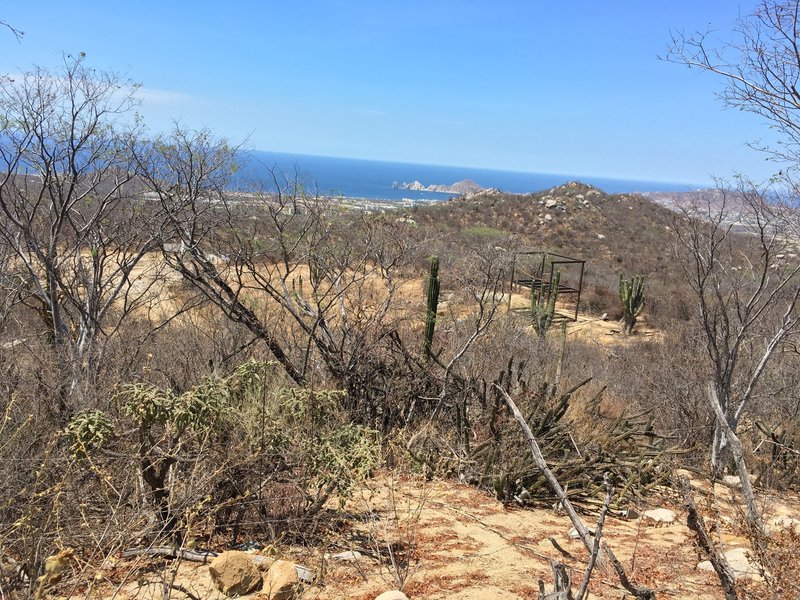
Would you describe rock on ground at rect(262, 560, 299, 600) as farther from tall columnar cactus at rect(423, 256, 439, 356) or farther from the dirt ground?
tall columnar cactus at rect(423, 256, 439, 356)

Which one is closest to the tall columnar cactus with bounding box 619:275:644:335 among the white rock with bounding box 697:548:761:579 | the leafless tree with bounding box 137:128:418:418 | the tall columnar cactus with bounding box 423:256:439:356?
the tall columnar cactus with bounding box 423:256:439:356

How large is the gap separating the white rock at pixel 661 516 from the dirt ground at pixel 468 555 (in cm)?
6

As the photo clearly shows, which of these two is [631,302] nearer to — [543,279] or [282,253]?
[543,279]

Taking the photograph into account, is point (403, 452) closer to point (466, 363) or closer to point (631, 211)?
point (466, 363)

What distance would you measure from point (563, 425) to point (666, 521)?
140 cm

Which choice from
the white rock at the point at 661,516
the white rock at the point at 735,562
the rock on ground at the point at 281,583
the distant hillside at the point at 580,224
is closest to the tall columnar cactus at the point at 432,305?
the white rock at the point at 661,516

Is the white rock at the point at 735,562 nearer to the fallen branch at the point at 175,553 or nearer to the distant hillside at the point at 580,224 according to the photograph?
the fallen branch at the point at 175,553

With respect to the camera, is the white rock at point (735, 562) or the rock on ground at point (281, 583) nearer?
the rock on ground at point (281, 583)

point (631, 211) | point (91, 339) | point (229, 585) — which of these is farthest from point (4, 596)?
point (631, 211)

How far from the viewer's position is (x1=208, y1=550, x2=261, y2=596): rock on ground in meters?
3.23

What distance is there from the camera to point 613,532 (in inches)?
187

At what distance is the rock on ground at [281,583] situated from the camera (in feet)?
10.4

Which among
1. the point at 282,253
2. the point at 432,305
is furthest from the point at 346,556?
the point at 432,305

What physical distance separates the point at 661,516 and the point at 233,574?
3.63 m
